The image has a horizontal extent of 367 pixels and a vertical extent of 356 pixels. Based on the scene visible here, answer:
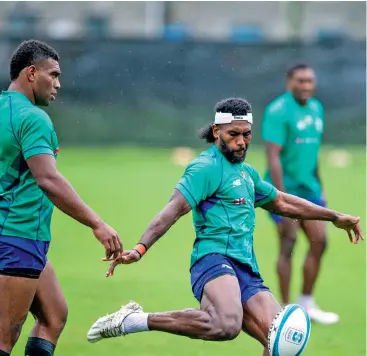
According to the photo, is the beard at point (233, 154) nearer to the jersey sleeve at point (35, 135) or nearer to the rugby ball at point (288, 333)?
the rugby ball at point (288, 333)

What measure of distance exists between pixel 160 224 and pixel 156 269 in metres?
6.21

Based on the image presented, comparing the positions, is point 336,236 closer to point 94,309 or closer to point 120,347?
point 94,309

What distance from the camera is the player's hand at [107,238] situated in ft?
22.6

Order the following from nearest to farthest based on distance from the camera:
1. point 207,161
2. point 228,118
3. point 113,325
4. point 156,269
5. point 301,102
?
point 207,161, point 228,118, point 113,325, point 301,102, point 156,269

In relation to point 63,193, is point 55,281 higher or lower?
lower

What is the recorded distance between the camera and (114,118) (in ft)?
88.1

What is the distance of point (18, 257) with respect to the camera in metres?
7.06

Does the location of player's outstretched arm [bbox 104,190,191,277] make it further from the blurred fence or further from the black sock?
the blurred fence

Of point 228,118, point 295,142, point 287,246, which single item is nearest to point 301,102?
point 295,142

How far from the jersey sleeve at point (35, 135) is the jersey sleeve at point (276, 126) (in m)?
4.60

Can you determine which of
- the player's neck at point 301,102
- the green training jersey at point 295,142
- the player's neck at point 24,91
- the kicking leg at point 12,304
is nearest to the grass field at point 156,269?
the green training jersey at point 295,142

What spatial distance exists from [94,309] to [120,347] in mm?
1535

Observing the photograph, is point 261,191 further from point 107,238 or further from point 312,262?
point 312,262

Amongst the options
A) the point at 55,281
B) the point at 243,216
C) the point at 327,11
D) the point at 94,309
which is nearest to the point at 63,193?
the point at 55,281
